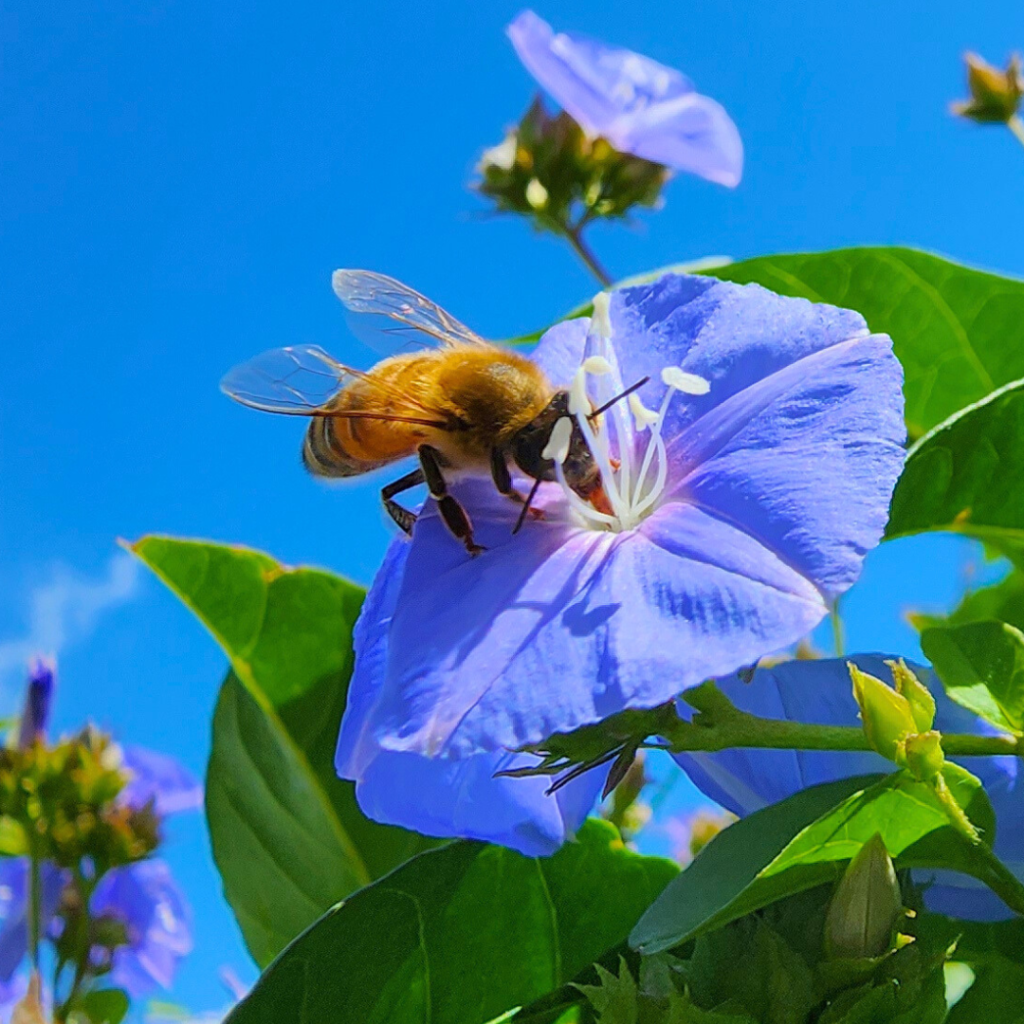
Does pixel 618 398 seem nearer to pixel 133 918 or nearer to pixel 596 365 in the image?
pixel 596 365

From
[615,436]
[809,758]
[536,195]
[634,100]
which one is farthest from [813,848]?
[536,195]

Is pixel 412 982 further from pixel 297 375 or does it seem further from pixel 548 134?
pixel 548 134

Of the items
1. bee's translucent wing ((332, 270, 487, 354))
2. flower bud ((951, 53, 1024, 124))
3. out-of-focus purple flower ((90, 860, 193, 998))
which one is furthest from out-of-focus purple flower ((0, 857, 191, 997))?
flower bud ((951, 53, 1024, 124))

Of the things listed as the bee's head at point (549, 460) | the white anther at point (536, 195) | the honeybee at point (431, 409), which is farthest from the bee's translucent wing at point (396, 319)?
the white anther at point (536, 195)

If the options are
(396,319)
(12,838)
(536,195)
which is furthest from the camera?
(536,195)

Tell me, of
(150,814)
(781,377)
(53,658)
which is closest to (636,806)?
(150,814)
